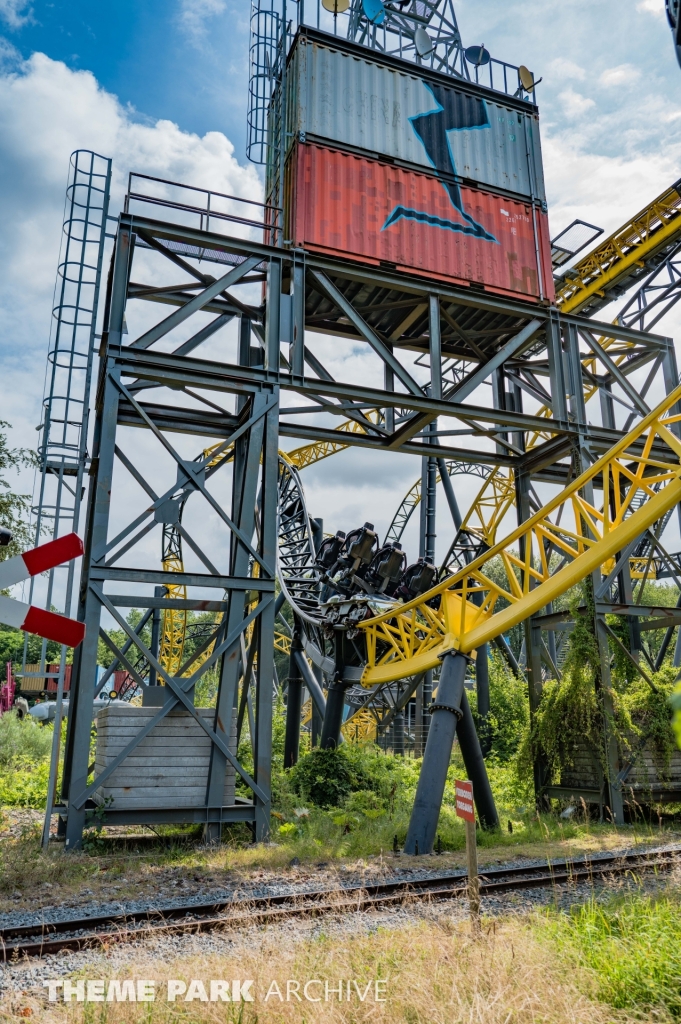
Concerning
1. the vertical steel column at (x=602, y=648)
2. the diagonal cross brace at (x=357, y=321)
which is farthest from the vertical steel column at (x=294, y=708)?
the diagonal cross brace at (x=357, y=321)

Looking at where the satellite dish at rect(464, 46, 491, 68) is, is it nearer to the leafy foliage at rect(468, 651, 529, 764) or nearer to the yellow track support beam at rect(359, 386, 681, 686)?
the yellow track support beam at rect(359, 386, 681, 686)

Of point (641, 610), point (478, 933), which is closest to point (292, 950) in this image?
point (478, 933)

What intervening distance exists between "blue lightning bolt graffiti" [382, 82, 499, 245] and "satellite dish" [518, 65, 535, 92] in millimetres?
1450

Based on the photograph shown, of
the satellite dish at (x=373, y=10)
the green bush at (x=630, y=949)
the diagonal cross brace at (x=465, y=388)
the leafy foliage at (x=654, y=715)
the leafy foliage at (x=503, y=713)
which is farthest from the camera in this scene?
the leafy foliage at (x=503, y=713)

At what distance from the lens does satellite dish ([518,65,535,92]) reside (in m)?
15.8

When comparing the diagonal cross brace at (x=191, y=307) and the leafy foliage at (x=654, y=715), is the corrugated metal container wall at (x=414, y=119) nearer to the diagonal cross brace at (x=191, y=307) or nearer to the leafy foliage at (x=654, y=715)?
the diagonal cross brace at (x=191, y=307)

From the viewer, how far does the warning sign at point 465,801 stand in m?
5.75

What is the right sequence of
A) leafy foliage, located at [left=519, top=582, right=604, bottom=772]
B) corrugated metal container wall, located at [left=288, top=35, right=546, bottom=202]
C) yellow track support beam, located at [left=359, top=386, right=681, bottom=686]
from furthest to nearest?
corrugated metal container wall, located at [left=288, top=35, right=546, bottom=202] → leafy foliage, located at [left=519, top=582, right=604, bottom=772] → yellow track support beam, located at [left=359, top=386, right=681, bottom=686]

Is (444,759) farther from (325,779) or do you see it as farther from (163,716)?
(325,779)

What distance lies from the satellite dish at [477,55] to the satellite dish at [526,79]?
0.71 metres

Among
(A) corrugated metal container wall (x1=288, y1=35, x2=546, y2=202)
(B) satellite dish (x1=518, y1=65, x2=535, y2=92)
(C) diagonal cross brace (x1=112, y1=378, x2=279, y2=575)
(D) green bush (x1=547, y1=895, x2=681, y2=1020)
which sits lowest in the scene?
(D) green bush (x1=547, y1=895, x2=681, y2=1020)

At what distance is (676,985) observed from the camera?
14.1 feet

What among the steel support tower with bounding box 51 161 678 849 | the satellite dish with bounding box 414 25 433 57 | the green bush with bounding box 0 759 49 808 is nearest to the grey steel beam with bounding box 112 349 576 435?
the steel support tower with bounding box 51 161 678 849

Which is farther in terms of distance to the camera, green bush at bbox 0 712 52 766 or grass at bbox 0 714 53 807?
green bush at bbox 0 712 52 766
